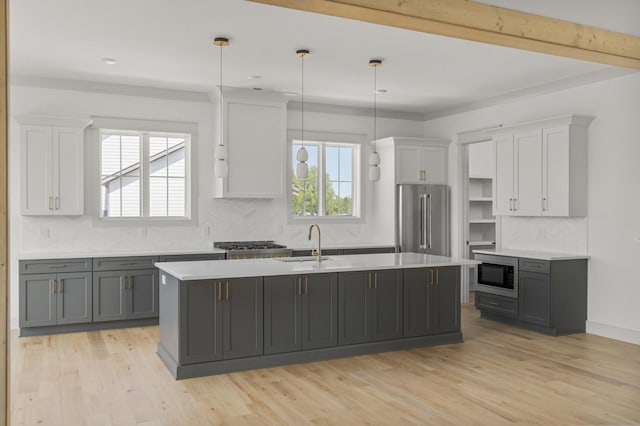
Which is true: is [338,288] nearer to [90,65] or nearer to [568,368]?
[568,368]

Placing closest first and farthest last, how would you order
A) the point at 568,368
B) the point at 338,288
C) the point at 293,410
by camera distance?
the point at 293,410, the point at 568,368, the point at 338,288

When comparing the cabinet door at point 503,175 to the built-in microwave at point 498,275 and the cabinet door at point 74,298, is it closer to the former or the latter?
the built-in microwave at point 498,275

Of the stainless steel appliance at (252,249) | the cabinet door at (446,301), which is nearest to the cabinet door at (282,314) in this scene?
the cabinet door at (446,301)

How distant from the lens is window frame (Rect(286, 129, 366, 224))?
26.6ft

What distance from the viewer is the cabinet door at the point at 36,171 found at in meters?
6.37

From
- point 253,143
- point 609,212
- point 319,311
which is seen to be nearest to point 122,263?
point 253,143

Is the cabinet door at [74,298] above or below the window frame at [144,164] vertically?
below

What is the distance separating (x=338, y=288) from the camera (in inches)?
209

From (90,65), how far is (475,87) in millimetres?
4513

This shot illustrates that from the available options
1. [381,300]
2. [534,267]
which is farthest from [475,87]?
[381,300]

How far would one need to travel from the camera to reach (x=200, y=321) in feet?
15.5

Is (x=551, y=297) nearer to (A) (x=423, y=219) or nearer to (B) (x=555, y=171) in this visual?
(B) (x=555, y=171)

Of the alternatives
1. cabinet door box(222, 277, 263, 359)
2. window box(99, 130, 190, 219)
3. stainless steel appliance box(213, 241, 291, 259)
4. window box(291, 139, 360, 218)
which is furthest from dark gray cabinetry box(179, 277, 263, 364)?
window box(291, 139, 360, 218)

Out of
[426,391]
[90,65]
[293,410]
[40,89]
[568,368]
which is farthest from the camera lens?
[40,89]
